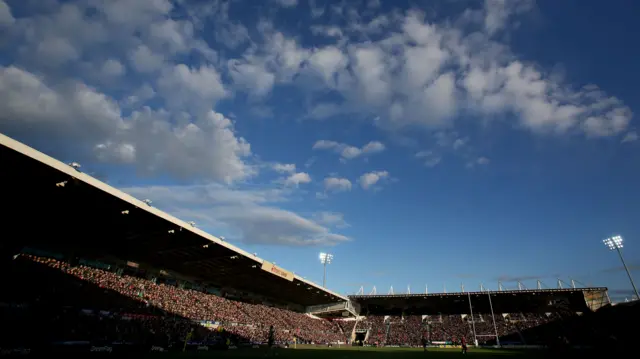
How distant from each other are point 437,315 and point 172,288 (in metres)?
53.7

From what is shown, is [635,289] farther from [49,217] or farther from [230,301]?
[49,217]

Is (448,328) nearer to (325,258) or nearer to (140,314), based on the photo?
(325,258)

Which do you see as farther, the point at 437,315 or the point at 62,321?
the point at 437,315

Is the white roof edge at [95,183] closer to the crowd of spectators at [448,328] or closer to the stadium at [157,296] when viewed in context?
the stadium at [157,296]

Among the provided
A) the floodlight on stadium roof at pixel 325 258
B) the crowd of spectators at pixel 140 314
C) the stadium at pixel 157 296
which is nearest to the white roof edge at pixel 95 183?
the stadium at pixel 157 296

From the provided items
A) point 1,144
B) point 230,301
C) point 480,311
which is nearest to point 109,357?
point 1,144

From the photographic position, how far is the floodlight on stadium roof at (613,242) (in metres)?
43.0

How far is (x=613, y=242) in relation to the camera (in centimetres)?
4384

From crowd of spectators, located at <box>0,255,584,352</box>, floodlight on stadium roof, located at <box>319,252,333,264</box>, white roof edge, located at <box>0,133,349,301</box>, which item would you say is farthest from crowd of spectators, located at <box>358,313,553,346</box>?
white roof edge, located at <box>0,133,349,301</box>

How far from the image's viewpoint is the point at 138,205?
2292 centimetres

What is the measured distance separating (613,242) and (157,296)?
191 ft

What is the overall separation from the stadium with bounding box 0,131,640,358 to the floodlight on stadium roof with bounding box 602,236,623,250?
318 inches

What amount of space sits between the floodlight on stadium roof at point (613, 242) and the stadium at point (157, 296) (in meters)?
8.07

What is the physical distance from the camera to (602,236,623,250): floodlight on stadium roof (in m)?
43.0
